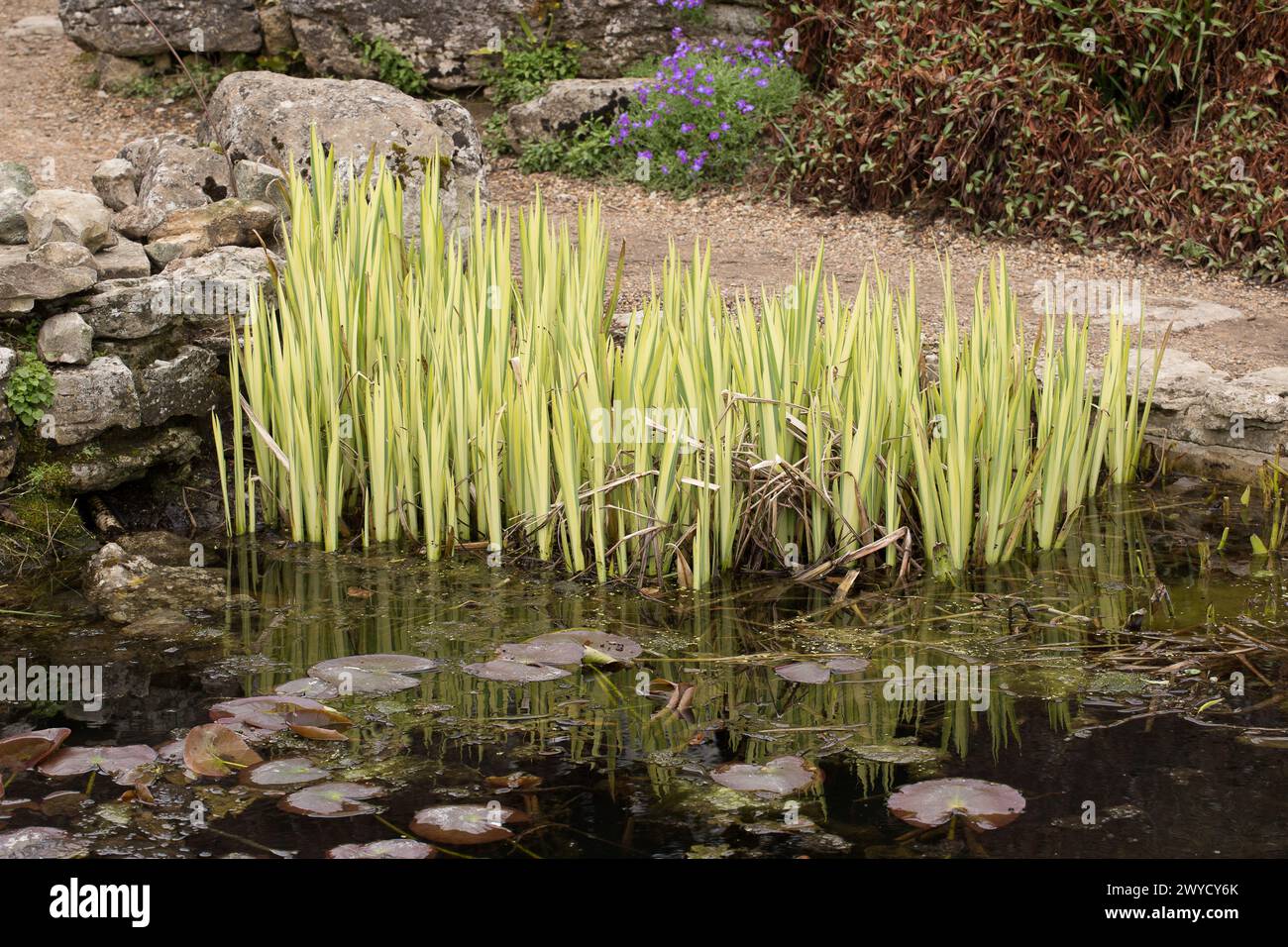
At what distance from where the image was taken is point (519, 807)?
254 centimetres

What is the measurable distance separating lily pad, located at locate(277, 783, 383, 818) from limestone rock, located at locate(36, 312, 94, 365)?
2.05 metres

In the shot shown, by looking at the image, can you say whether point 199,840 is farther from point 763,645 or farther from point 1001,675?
point 1001,675

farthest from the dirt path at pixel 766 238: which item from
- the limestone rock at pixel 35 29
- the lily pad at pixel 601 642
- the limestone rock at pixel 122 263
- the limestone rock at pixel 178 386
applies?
the lily pad at pixel 601 642

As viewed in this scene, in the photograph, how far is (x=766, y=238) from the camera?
22.0 ft

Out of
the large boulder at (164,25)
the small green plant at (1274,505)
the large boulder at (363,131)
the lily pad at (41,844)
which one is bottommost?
the lily pad at (41,844)

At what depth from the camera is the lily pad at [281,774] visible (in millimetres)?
2607

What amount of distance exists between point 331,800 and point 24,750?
2.16 ft

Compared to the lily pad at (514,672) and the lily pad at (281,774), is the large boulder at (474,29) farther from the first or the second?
the lily pad at (281,774)

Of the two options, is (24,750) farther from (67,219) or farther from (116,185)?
(116,185)

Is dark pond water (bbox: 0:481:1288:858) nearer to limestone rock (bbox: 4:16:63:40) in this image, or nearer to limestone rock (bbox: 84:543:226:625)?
limestone rock (bbox: 84:543:226:625)

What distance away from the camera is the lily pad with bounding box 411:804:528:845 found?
7.94 feet

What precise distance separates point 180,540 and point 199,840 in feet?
6.02

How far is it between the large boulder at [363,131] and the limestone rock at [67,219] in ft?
3.48

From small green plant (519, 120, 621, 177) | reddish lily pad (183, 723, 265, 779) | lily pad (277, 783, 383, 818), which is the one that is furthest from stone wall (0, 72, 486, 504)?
small green plant (519, 120, 621, 177)
